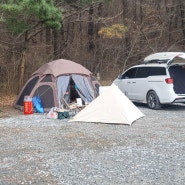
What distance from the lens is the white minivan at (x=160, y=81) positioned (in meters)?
13.7

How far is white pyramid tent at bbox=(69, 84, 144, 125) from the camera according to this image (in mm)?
11250

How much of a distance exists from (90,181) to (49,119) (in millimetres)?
6399

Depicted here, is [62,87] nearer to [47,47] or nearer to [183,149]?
[183,149]

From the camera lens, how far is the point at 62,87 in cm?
1409

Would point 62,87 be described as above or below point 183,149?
above

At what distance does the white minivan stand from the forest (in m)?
3.89

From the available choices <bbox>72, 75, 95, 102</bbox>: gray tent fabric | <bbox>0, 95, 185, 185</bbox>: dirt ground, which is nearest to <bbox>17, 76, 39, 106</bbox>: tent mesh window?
<bbox>72, 75, 95, 102</bbox>: gray tent fabric

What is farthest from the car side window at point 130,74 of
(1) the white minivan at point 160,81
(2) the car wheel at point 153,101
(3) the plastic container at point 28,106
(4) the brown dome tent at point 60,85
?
(3) the plastic container at point 28,106

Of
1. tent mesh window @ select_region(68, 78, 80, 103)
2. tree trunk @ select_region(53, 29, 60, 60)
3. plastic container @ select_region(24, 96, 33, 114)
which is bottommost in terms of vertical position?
plastic container @ select_region(24, 96, 33, 114)

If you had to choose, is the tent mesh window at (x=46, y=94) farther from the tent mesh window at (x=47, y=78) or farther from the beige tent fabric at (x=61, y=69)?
the beige tent fabric at (x=61, y=69)

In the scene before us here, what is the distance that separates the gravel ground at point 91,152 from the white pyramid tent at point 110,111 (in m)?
0.33

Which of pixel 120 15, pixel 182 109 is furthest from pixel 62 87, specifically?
pixel 120 15

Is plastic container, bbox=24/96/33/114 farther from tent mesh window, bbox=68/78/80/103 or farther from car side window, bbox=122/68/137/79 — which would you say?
car side window, bbox=122/68/137/79

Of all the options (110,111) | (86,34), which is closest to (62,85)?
(110,111)
